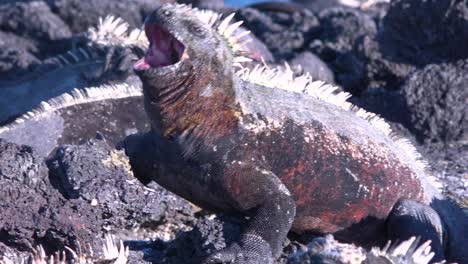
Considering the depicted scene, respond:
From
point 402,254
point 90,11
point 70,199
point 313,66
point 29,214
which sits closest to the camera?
point 402,254

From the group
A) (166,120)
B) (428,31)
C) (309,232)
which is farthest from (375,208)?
(428,31)

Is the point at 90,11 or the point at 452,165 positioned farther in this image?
the point at 90,11

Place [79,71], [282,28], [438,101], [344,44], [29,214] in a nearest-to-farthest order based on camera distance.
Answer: [29,214], [438,101], [79,71], [344,44], [282,28]

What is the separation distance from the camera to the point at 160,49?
164 inches

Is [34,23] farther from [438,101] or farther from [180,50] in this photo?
[180,50]

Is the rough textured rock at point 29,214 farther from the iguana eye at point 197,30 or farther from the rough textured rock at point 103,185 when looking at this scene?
the iguana eye at point 197,30

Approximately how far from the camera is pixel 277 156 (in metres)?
4.35

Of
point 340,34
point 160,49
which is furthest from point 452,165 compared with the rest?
point 340,34

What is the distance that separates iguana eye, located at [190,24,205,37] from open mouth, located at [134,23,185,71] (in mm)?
81

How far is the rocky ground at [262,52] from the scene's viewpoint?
3.99m

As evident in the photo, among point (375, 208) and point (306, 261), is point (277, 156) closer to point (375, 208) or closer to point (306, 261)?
point (375, 208)

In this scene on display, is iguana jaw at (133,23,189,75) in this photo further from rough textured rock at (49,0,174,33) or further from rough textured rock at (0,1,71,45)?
rough textured rock at (49,0,174,33)

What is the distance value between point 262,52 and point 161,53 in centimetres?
414

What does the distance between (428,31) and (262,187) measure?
12.2ft
